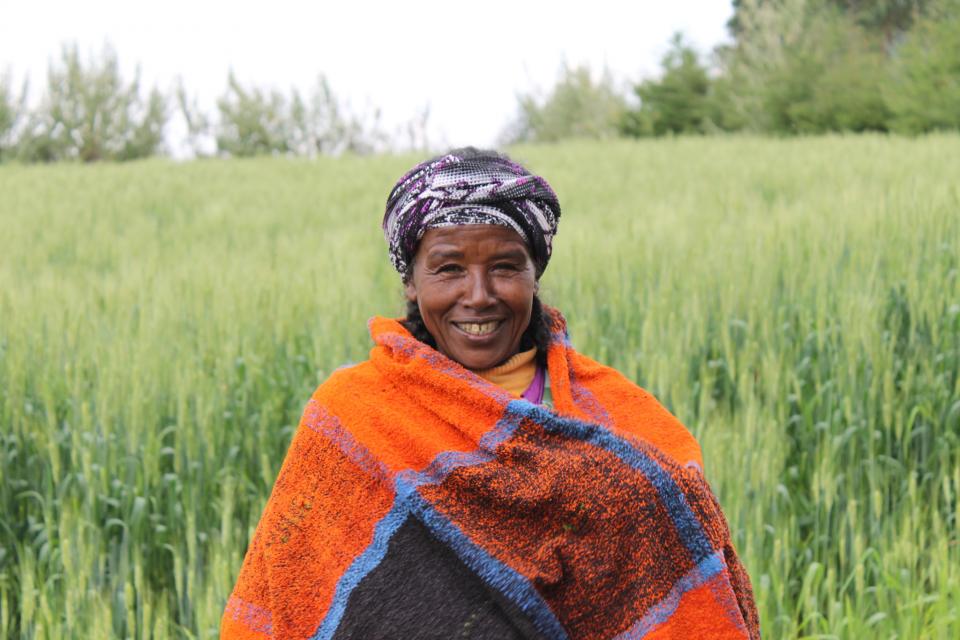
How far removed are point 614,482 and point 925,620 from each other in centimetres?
152

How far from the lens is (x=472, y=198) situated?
1.62 m

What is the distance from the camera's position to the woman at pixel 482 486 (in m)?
1.53

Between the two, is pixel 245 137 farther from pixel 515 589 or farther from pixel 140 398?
pixel 515 589

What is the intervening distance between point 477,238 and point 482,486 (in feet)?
1.31

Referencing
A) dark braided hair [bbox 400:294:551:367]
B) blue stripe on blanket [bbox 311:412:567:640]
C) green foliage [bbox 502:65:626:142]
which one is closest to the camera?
blue stripe on blanket [bbox 311:412:567:640]

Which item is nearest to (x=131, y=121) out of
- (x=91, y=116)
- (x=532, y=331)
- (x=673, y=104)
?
(x=91, y=116)

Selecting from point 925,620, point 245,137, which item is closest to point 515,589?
point 925,620

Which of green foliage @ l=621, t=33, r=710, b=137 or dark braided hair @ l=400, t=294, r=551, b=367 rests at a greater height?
green foliage @ l=621, t=33, r=710, b=137

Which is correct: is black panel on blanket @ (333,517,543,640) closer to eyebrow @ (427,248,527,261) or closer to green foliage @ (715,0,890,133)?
eyebrow @ (427,248,527,261)

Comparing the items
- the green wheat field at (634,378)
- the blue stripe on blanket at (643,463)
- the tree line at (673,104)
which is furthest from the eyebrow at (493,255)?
the tree line at (673,104)

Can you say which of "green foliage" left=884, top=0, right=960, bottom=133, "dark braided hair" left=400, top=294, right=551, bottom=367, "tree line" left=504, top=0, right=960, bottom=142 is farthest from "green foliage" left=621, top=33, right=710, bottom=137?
"dark braided hair" left=400, top=294, right=551, bottom=367

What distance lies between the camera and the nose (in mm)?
Answer: 1629

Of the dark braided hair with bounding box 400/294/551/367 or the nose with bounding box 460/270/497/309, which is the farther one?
the dark braided hair with bounding box 400/294/551/367

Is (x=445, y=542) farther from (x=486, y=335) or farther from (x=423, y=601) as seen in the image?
(x=486, y=335)
